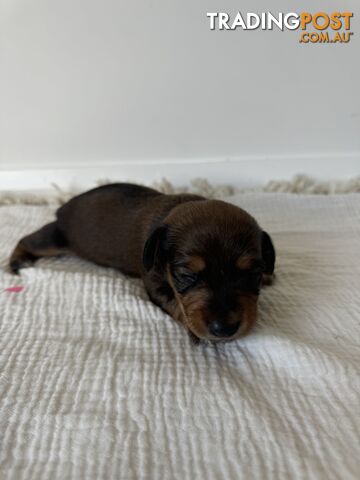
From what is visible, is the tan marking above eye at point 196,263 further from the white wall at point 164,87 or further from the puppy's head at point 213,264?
the white wall at point 164,87

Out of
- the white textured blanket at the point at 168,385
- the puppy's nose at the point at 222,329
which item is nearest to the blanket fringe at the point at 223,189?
the white textured blanket at the point at 168,385

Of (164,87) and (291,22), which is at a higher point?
(291,22)

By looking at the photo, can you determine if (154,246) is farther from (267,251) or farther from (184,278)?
(267,251)

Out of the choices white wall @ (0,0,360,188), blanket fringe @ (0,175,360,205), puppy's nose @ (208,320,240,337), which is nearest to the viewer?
puppy's nose @ (208,320,240,337)

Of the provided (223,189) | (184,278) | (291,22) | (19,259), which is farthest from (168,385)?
(291,22)

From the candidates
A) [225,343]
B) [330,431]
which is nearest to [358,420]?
[330,431]

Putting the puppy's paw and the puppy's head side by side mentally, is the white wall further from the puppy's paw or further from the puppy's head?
the puppy's head

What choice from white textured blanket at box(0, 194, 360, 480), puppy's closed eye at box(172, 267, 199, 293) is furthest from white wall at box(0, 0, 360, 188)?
puppy's closed eye at box(172, 267, 199, 293)
